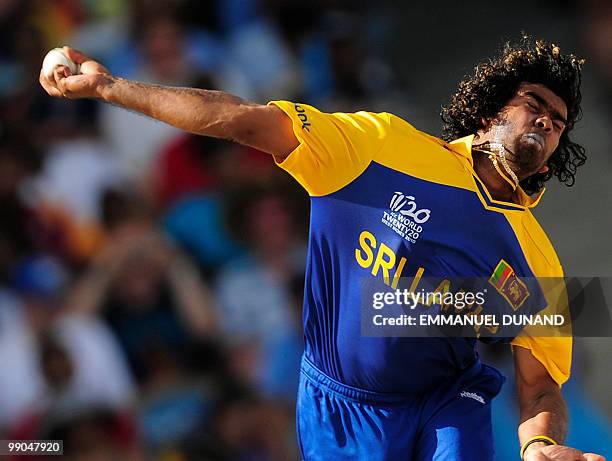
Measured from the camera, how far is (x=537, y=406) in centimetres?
445

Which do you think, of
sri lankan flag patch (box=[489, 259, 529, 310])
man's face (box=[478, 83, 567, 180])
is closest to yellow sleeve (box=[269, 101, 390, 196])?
man's face (box=[478, 83, 567, 180])

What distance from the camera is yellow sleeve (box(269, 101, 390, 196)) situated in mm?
3938

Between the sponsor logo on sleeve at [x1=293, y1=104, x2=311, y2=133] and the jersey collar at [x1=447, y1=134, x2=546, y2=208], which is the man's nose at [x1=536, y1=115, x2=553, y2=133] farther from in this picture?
the sponsor logo on sleeve at [x1=293, y1=104, x2=311, y2=133]

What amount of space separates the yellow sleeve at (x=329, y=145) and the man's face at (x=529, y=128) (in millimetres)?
591

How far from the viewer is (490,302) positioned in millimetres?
4402

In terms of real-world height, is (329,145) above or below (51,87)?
below

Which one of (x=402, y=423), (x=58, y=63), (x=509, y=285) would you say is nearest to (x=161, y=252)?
(x=402, y=423)

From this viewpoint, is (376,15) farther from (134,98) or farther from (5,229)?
(134,98)

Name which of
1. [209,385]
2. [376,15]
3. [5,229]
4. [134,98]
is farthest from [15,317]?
[376,15]

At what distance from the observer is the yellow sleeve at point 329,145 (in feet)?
12.9

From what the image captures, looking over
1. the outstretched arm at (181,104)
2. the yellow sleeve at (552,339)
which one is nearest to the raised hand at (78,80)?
the outstretched arm at (181,104)

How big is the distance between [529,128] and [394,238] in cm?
78

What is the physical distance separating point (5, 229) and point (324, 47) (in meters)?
2.96

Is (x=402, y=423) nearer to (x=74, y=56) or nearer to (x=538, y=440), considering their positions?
(x=538, y=440)
